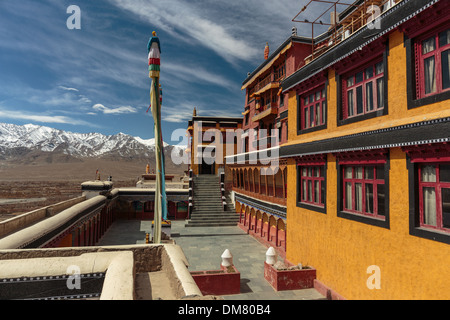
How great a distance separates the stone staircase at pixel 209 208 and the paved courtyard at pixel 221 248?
1.24m

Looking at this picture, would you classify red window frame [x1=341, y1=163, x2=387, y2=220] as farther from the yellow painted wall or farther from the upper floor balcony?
the upper floor balcony

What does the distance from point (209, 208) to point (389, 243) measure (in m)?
22.4

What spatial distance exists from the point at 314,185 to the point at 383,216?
391 cm

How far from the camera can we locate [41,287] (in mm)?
5445

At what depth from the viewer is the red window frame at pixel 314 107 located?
11.9m

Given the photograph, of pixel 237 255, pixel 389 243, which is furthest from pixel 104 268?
pixel 237 255

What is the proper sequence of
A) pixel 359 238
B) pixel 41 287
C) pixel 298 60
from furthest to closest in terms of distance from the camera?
pixel 298 60 → pixel 359 238 → pixel 41 287

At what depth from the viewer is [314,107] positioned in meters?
12.4

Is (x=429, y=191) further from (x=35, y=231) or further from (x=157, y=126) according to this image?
(x=35, y=231)

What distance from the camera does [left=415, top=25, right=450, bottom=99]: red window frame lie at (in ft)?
22.7

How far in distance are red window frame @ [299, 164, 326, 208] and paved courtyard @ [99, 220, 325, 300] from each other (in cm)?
368

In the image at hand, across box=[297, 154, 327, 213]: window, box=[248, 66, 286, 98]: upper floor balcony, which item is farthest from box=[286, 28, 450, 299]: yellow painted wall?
box=[248, 66, 286, 98]: upper floor balcony
